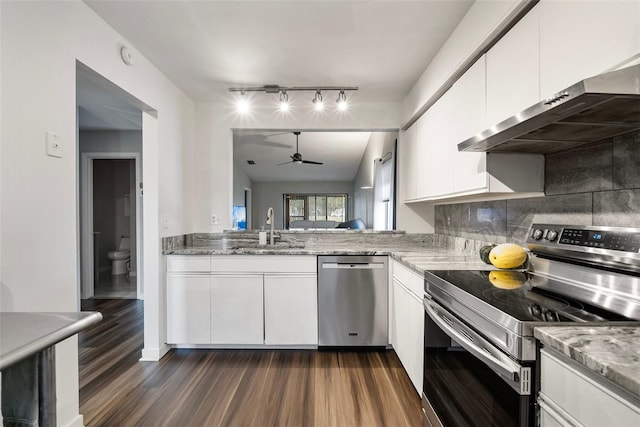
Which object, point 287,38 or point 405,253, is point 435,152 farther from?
point 287,38

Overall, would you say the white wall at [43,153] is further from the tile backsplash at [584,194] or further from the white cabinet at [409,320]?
the tile backsplash at [584,194]

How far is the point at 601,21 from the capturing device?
0.94m

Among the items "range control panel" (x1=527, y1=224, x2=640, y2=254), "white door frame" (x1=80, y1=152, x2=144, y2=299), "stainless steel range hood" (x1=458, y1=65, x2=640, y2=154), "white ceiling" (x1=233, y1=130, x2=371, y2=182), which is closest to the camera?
"stainless steel range hood" (x1=458, y1=65, x2=640, y2=154)

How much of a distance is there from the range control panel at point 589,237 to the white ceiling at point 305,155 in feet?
9.66

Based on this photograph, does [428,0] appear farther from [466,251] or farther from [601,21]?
[466,251]

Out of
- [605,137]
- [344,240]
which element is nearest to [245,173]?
[344,240]

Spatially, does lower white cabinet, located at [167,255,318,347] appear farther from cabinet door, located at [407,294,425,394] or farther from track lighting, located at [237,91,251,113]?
track lighting, located at [237,91,251,113]

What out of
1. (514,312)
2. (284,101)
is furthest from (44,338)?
(284,101)

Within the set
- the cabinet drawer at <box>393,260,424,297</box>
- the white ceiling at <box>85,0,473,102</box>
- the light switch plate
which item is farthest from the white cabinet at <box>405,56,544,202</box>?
the light switch plate

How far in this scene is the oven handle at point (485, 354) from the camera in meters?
0.87

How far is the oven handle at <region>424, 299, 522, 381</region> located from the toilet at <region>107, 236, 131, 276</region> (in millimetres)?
5379

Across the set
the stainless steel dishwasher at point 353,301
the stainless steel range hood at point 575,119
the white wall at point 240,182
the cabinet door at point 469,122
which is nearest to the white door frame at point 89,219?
the white wall at point 240,182

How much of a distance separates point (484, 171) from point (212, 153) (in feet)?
8.09

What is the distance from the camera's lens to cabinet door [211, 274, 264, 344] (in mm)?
2549
